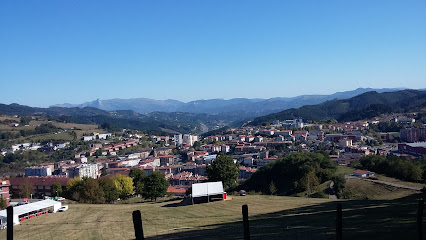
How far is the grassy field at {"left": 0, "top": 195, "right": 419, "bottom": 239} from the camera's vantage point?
29.5ft

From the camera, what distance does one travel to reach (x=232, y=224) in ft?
40.9

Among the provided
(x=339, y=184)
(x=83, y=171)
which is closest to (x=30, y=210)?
(x=339, y=184)

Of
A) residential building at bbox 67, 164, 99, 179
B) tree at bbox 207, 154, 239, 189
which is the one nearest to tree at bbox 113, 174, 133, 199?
tree at bbox 207, 154, 239, 189

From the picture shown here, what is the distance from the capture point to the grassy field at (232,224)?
9.00 metres

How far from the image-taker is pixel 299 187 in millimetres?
29047

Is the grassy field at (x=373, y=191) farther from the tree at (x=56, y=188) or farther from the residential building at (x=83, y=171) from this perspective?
the residential building at (x=83, y=171)

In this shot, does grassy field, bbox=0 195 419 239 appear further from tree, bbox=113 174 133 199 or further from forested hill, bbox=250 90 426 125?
forested hill, bbox=250 90 426 125

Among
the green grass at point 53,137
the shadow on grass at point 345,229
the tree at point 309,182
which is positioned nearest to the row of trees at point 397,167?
the tree at point 309,182

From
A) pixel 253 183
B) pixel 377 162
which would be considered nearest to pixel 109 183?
pixel 253 183

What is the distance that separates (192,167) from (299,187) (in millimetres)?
31453

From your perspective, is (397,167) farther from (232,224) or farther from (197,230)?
(197,230)

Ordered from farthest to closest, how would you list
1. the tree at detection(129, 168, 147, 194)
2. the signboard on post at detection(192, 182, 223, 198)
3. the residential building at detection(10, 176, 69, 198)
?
the residential building at detection(10, 176, 69, 198) → the tree at detection(129, 168, 147, 194) → the signboard on post at detection(192, 182, 223, 198)

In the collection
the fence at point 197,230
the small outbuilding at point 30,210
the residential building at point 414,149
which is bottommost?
the residential building at point 414,149

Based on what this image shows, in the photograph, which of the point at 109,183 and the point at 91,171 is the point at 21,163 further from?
the point at 109,183
